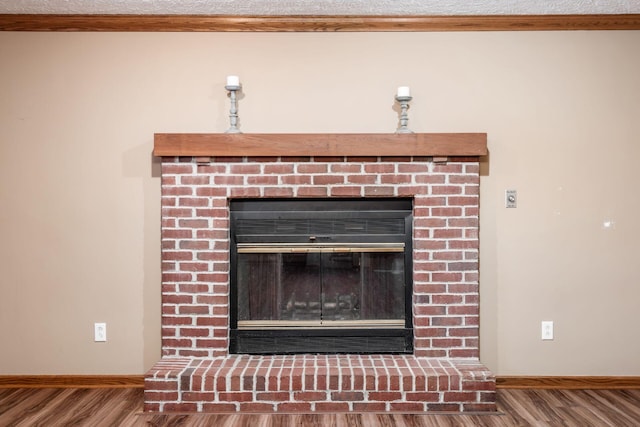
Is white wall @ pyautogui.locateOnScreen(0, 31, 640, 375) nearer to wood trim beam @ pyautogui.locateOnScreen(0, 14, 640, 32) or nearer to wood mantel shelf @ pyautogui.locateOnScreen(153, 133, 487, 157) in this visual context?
wood trim beam @ pyautogui.locateOnScreen(0, 14, 640, 32)

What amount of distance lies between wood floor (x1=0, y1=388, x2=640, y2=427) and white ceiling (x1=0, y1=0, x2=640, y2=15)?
7.08 feet

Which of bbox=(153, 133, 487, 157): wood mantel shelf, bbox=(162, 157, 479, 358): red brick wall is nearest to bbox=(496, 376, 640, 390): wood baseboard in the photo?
bbox=(162, 157, 479, 358): red brick wall

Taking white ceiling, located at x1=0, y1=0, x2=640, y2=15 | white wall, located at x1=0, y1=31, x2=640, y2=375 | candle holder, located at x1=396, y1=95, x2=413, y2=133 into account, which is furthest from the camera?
white wall, located at x1=0, y1=31, x2=640, y2=375

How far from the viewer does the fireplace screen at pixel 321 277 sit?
288 cm

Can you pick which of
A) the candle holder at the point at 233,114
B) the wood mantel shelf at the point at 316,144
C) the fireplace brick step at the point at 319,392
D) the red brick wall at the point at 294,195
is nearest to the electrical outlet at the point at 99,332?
the red brick wall at the point at 294,195

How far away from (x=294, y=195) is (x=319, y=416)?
118 centimetres

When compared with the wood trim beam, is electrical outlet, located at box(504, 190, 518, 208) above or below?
below

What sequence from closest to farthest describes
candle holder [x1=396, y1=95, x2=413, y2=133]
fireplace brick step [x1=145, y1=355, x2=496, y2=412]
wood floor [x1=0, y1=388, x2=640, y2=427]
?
wood floor [x1=0, y1=388, x2=640, y2=427]
fireplace brick step [x1=145, y1=355, x2=496, y2=412]
candle holder [x1=396, y1=95, x2=413, y2=133]

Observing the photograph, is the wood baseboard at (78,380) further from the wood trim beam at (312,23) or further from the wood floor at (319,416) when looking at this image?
the wood trim beam at (312,23)

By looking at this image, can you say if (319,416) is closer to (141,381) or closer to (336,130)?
(141,381)

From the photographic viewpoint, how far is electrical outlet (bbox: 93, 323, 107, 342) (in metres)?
2.91

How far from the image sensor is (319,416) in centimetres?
250

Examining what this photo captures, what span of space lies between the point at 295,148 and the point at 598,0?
1792mm

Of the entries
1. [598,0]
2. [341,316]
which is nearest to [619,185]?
[598,0]
